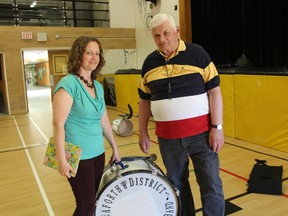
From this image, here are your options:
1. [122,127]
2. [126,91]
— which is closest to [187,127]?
[122,127]

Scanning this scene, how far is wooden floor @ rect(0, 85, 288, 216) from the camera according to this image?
8.55 ft

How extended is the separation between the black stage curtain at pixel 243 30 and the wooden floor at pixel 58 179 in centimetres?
239

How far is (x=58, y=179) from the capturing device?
3371 millimetres

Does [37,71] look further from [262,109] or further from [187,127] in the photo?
[187,127]

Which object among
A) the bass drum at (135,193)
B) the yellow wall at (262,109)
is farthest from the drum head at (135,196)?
the yellow wall at (262,109)

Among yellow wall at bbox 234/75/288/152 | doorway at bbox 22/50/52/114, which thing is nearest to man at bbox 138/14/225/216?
yellow wall at bbox 234/75/288/152

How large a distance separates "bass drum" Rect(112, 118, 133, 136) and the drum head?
3.44 metres

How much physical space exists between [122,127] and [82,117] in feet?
12.0

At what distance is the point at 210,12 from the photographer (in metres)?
7.07

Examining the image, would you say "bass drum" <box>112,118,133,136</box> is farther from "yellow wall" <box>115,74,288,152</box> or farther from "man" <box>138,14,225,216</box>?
"man" <box>138,14,225,216</box>

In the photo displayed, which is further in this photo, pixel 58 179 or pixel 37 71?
pixel 37 71

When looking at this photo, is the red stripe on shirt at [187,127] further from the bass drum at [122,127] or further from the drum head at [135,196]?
the bass drum at [122,127]

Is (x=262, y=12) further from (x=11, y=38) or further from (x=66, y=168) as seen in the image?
(x=11, y=38)

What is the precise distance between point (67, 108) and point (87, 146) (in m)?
0.25
